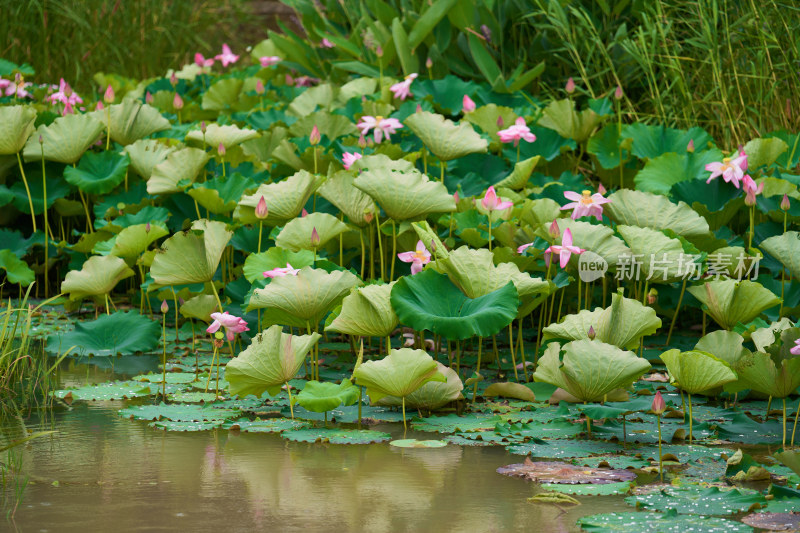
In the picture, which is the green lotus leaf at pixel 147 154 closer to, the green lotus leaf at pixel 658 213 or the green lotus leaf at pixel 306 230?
the green lotus leaf at pixel 306 230

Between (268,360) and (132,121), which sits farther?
(132,121)

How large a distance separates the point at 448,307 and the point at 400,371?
1.15ft

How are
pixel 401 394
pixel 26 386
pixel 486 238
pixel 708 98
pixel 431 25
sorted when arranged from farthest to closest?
pixel 431 25
pixel 708 98
pixel 486 238
pixel 26 386
pixel 401 394

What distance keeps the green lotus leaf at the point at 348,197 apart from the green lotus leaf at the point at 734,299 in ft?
3.43

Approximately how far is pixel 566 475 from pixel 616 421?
47 centimetres

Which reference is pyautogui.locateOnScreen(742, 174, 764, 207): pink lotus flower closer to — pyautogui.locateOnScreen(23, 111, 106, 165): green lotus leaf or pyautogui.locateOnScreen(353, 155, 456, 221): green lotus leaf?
pyautogui.locateOnScreen(353, 155, 456, 221): green lotus leaf

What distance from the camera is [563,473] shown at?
6.64 ft

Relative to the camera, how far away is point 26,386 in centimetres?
273

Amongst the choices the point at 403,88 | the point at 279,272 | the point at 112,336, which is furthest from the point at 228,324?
the point at 403,88

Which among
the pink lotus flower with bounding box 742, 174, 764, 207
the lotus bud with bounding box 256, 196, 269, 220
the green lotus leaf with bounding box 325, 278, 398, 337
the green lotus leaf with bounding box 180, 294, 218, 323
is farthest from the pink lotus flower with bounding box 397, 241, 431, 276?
the pink lotus flower with bounding box 742, 174, 764, 207

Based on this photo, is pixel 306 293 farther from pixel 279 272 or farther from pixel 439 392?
pixel 439 392

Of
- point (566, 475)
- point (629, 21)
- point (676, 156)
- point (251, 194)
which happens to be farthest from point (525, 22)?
point (566, 475)

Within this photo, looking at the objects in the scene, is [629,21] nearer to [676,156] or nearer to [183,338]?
[676,156]

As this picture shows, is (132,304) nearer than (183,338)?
No
